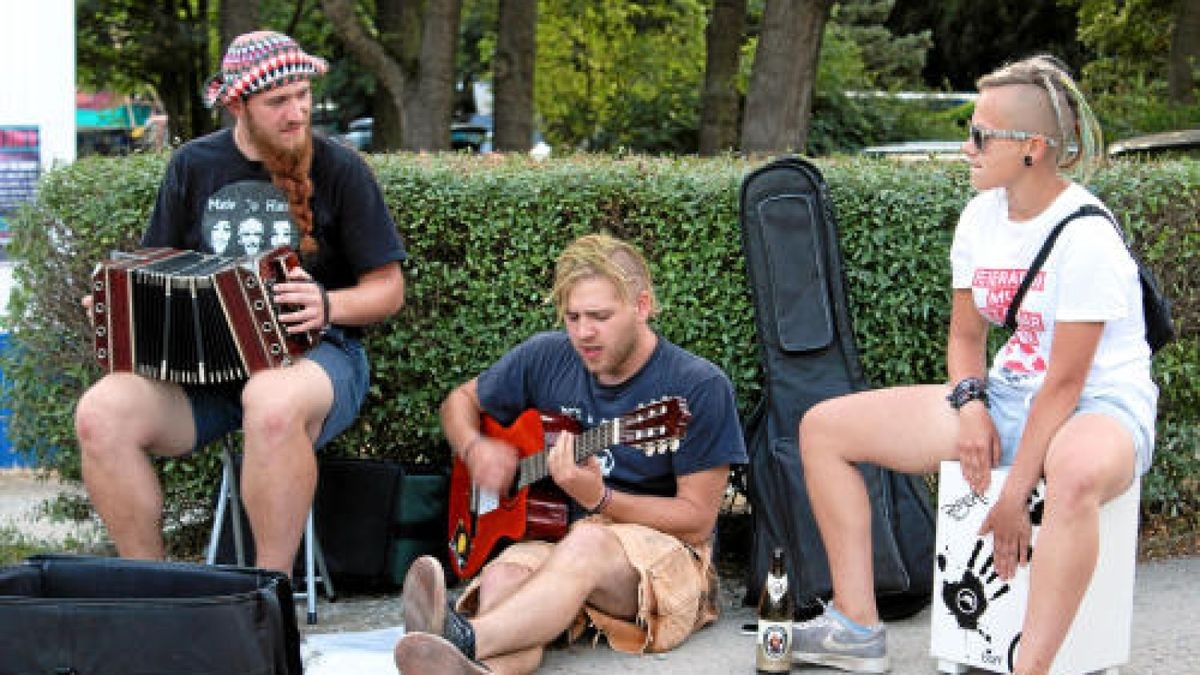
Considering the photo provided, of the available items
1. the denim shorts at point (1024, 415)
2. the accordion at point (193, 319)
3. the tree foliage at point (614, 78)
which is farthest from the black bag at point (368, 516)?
the tree foliage at point (614, 78)

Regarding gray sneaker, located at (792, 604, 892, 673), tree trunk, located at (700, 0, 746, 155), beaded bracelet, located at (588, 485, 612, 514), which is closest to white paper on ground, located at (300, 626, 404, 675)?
beaded bracelet, located at (588, 485, 612, 514)

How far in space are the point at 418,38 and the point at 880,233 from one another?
9.56 m

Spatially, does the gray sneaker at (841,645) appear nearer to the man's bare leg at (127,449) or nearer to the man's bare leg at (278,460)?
the man's bare leg at (278,460)

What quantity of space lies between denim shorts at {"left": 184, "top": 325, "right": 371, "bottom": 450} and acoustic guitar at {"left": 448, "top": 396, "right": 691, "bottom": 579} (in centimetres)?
42

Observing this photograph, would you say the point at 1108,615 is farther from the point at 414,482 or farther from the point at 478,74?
the point at 478,74

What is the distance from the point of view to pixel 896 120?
21.7 meters

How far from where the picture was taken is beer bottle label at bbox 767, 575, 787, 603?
475cm

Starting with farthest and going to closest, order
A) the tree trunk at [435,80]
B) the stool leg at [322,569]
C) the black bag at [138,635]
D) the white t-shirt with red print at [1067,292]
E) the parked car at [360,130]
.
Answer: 1. the parked car at [360,130]
2. the tree trunk at [435,80]
3. the stool leg at [322,569]
4. the white t-shirt with red print at [1067,292]
5. the black bag at [138,635]

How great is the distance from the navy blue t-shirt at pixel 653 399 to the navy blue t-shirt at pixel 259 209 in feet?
2.01

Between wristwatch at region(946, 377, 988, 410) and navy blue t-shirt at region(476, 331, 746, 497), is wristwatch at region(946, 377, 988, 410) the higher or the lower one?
the higher one

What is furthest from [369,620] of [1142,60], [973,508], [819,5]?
[1142,60]

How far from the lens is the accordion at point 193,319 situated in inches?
195

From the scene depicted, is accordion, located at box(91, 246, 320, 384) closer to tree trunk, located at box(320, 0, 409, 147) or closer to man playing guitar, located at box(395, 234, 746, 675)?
man playing guitar, located at box(395, 234, 746, 675)

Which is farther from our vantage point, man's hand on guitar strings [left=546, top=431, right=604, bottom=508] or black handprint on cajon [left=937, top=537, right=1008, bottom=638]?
man's hand on guitar strings [left=546, top=431, right=604, bottom=508]
